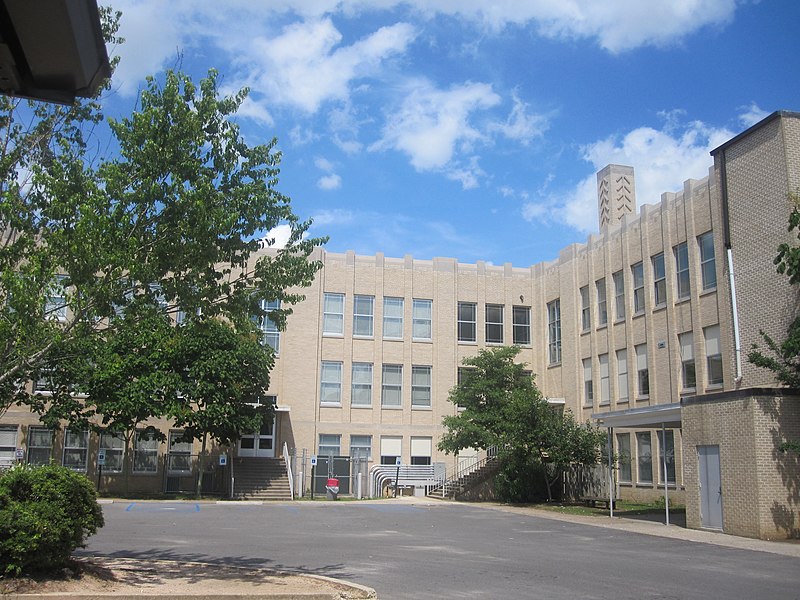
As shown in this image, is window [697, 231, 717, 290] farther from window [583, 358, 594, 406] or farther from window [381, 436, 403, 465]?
window [381, 436, 403, 465]

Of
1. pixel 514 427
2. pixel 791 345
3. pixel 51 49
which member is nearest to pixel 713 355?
pixel 514 427

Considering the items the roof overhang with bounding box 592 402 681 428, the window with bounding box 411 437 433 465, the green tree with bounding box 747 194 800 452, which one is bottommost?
the window with bounding box 411 437 433 465

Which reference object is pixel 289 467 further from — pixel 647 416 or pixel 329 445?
pixel 647 416

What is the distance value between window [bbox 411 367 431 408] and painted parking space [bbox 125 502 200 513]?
51.5 ft

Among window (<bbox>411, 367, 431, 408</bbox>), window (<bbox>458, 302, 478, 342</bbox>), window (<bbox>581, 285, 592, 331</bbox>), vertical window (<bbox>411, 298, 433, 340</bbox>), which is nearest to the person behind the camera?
window (<bbox>581, 285, 592, 331</bbox>)

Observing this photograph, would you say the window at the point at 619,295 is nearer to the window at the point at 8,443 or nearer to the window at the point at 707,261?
the window at the point at 707,261

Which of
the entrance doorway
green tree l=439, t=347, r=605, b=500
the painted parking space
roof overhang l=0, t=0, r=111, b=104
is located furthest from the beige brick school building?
roof overhang l=0, t=0, r=111, b=104

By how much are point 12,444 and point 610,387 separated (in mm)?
28265

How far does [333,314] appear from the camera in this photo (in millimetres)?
42531

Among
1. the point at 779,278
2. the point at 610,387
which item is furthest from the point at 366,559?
the point at 610,387

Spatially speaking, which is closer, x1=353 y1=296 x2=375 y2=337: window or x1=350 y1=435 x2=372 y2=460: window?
x1=350 y1=435 x2=372 y2=460: window

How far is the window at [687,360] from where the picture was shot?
31.4 m

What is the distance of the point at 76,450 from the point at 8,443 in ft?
9.95

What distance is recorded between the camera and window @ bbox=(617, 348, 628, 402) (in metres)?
35.8
